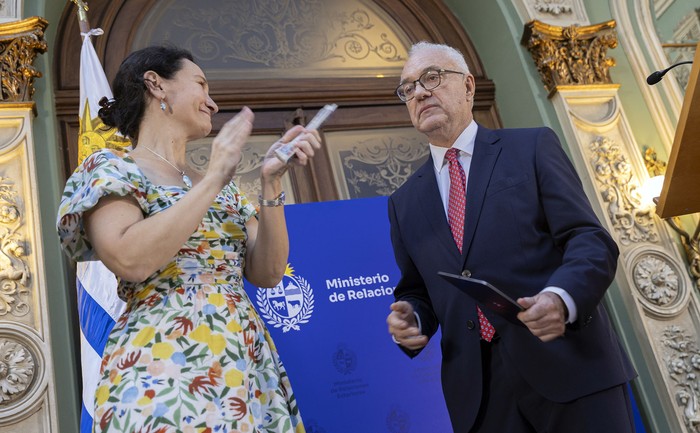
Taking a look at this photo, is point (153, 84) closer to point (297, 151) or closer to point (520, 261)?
point (297, 151)

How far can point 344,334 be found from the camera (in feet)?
11.9

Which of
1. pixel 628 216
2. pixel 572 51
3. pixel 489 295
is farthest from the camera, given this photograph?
pixel 572 51

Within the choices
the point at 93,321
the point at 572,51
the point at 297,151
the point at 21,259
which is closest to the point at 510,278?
the point at 297,151

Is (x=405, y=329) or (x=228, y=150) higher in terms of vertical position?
(x=228, y=150)

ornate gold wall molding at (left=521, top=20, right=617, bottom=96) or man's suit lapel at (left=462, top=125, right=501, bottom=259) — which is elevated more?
ornate gold wall molding at (left=521, top=20, right=617, bottom=96)

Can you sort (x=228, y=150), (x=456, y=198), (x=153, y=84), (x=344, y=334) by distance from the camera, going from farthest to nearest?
(x=344, y=334), (x=456, y=198), (x=153, y=84), (x=228, y=150)

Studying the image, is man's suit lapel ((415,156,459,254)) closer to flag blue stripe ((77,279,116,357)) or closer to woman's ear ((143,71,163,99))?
woman's ear ((143,71,163,99))

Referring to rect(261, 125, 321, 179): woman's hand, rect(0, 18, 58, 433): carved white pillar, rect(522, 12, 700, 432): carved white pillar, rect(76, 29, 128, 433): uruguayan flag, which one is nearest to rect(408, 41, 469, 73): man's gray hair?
rect(261, 125, 321, 179): woman's hand

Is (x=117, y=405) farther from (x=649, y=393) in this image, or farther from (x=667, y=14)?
Answer: (x=667, y=14)

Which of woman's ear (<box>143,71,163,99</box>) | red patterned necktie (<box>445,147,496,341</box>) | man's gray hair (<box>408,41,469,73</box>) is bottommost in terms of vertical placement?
red patterned necktie (<box>445,147,496,341</box>)

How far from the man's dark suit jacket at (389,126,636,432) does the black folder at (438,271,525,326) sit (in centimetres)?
16

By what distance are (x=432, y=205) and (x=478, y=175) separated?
0.19 metres

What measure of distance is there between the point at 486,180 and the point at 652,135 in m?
3.19

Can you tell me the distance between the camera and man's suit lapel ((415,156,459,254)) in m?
2.35
